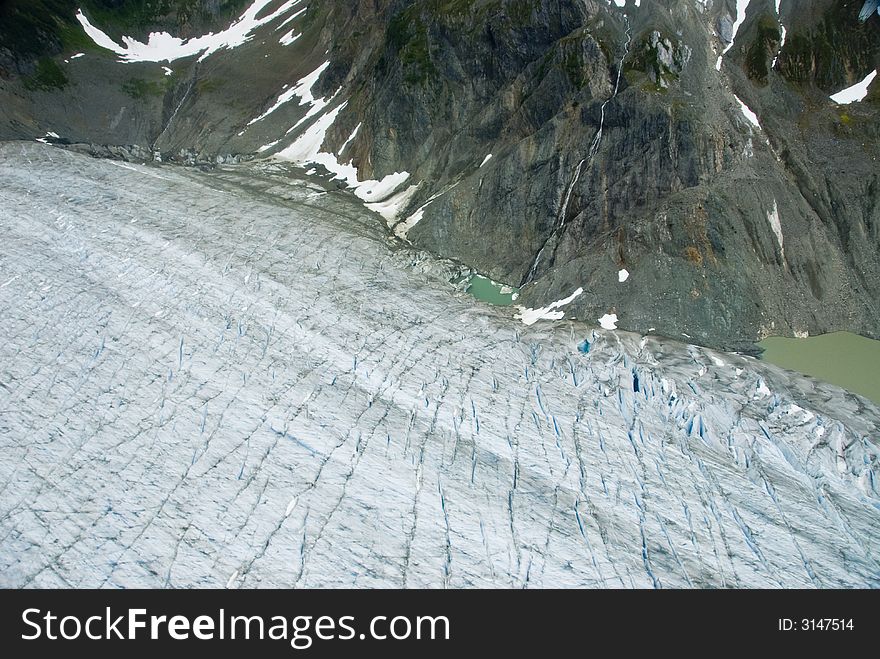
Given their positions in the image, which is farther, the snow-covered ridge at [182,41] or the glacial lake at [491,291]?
the snow-covered ridge at [182,41]

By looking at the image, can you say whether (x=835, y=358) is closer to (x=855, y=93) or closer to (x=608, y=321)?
(x=608, y=321)

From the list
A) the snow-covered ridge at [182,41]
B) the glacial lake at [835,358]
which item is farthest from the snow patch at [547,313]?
the snow-covered ridge at [182,41]

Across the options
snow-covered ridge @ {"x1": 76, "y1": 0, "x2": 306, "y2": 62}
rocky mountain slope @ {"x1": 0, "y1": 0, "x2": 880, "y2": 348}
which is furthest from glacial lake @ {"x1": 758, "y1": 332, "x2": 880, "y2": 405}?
snow-covered ridge @ {"x1": 76, "y1": 0, "x2": 306, "y2": 62}

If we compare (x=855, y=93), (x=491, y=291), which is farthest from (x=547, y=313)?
(x=855, y=93)

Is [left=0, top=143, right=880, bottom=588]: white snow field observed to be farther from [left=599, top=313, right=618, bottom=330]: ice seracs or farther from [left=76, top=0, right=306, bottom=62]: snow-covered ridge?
[left=76, top=0, right=306, bottom=62]: snow-covered ridge

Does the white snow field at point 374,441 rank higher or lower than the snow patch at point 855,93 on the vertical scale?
lower

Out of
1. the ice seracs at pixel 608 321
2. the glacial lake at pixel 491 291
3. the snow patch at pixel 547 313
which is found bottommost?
the ice seracs at pixel 608 321

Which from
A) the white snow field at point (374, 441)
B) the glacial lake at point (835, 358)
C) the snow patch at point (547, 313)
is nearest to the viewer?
the white snow field at point (374, 441)

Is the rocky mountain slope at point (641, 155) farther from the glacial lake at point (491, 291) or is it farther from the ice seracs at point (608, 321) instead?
the glacial lake at point (491, 291)
